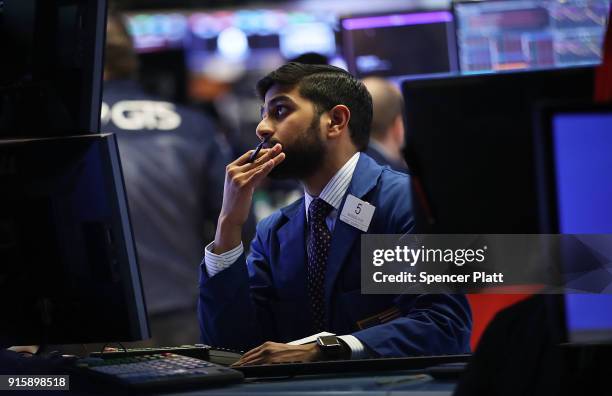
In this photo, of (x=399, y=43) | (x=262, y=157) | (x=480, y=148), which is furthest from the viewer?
(x=399, y=43)

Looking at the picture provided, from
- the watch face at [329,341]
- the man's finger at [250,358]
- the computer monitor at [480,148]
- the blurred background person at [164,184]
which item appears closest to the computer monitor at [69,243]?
the man's finger at [250,358]

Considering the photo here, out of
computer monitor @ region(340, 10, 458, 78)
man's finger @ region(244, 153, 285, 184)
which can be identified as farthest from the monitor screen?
computer monitor @ region(340, 10, 458, 78)

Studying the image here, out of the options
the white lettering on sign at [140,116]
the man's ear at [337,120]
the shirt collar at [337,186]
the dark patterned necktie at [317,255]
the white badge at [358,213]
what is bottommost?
the dark patterned necktie at [317,255]

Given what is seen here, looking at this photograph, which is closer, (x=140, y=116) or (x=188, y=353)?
(x=188, y=353)

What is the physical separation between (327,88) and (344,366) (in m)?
0.78

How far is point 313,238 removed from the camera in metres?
2.19

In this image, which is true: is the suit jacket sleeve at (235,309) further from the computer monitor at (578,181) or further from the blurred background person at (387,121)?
the blurred background person at (387,121)

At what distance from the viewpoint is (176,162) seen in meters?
3.48

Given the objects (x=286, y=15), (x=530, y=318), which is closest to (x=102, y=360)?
(x=530, y=318)

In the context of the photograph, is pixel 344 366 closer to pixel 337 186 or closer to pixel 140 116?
pixel 337 186

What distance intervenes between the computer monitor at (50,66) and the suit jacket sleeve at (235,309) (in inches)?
21.0

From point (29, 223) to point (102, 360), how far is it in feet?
0.87

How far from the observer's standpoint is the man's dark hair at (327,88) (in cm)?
221

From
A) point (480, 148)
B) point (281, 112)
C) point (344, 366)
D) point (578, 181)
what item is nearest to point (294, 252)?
point (281, 112)
